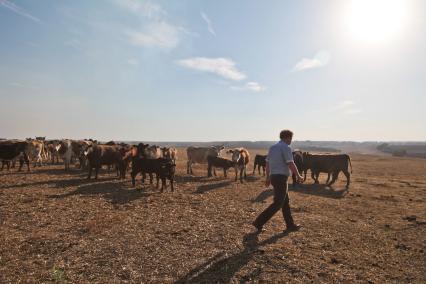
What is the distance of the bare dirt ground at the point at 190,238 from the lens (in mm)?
7363

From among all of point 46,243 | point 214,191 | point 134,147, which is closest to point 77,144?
point 134,147

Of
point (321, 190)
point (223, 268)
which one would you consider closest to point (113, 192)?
point (223, 268)

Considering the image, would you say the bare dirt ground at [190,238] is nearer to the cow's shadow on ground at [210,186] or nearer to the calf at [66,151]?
the cow's shadow on ground at [210,186]

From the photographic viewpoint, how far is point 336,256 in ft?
28.1

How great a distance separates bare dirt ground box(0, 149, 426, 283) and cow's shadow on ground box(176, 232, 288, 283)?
0.02 meters

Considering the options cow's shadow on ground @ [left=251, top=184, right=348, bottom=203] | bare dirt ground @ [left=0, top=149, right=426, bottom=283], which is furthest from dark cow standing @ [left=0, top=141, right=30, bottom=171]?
cow's shadow on ground @ [left=251, top=184, right=348, bottom=203]

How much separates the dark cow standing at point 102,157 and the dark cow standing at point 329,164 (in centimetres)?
1270

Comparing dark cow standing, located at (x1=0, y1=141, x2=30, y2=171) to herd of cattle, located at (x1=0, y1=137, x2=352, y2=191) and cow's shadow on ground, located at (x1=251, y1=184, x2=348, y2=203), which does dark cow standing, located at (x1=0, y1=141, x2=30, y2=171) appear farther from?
cow's shadow on ground, located at (x1=251, y1=184, x2=348, y2=203)

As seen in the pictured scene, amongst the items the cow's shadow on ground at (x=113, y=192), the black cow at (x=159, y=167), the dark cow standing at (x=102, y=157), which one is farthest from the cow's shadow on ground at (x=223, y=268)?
the dark cow standing at (x=102, y=157)

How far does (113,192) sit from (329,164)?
14.6m

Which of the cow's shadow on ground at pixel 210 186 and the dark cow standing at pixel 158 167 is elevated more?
the dark cow standing at pixel 158 167

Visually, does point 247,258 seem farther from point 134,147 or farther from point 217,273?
point 134,147

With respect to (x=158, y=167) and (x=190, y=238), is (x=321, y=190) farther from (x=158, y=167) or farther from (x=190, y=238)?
(x=190, y=238)

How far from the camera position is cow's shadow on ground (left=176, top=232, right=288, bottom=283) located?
23.0 feet
